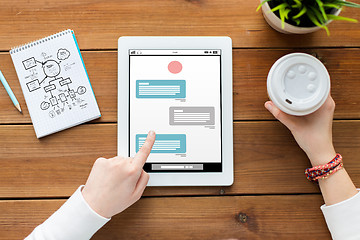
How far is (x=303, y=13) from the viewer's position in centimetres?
58

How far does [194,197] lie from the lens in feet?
2.27

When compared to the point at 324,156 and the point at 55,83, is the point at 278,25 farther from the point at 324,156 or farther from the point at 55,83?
the point at 55,83

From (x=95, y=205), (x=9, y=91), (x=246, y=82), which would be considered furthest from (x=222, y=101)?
(x=9, y=91)

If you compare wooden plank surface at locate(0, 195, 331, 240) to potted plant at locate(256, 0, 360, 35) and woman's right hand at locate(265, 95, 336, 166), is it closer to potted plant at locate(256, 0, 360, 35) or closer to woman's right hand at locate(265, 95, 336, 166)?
woman's right hand at locate(265, 95, 336, 166)

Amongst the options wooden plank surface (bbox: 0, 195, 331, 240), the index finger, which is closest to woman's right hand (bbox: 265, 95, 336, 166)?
wooden plank surface (bbox: 0, 195, 331, 240)

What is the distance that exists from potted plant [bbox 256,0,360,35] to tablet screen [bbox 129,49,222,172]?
6.3 inches

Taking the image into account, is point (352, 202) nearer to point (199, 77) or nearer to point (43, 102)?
point (199, 77)

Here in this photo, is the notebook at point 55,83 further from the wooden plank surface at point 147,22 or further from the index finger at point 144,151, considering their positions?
the index finger at point 144,151

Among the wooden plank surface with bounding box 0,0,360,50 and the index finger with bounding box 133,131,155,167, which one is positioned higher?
the wooden plank surface with bounding box 0,0,360,50

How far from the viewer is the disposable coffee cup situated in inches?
23.8

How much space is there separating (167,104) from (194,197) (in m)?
0.21

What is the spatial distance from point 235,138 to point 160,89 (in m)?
0.20

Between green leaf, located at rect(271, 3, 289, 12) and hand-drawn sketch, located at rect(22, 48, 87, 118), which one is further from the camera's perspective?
hand-drawn sketch, located at rect(22, 48, 87, 118)

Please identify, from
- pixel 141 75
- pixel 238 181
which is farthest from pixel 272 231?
pixel 141 75
